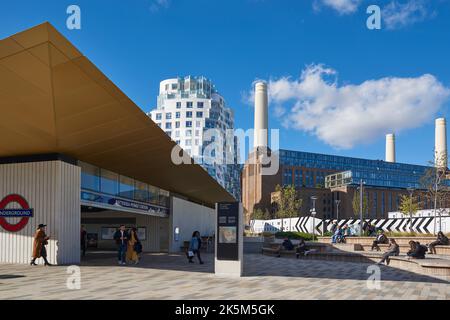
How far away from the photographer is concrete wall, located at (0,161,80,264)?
18.6 m

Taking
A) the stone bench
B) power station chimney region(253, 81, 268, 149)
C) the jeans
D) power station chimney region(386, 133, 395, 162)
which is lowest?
the stone bench

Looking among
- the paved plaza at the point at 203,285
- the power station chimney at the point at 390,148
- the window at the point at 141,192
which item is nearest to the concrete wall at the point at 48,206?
the paved plaza at the point at 203,285

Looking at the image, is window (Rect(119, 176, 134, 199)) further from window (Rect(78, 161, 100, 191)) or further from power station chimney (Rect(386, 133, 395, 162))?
power station chimney (Rect(386, 133, 395, 162))

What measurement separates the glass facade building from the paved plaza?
12040 centimetres

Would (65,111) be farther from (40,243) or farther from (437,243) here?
(437,243)

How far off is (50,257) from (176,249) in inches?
574

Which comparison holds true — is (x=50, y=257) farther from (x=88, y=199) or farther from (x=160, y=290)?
(x=160, y=290)

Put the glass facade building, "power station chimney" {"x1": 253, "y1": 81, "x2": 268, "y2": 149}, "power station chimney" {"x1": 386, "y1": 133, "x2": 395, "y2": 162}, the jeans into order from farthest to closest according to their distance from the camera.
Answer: "power station chimney" {"x1": 386, "y1": 133, "x2": 395, "y2": 162} < the glass facade building < "power station chimney" {"x1": 253, "y1": 81, "x2": 268, "y2": 149} < the jeans

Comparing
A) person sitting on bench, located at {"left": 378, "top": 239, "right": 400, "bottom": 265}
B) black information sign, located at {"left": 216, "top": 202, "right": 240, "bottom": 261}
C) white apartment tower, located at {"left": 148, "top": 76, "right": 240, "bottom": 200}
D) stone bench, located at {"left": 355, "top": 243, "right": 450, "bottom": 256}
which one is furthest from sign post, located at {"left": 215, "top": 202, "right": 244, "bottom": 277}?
white apartment tower, located at {"left": 148, "top": 76, "right": 240, "bottom": 200}

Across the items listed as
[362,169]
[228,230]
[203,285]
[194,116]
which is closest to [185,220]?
[228,230]

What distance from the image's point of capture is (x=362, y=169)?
454ft

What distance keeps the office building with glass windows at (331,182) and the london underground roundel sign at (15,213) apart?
331ft
